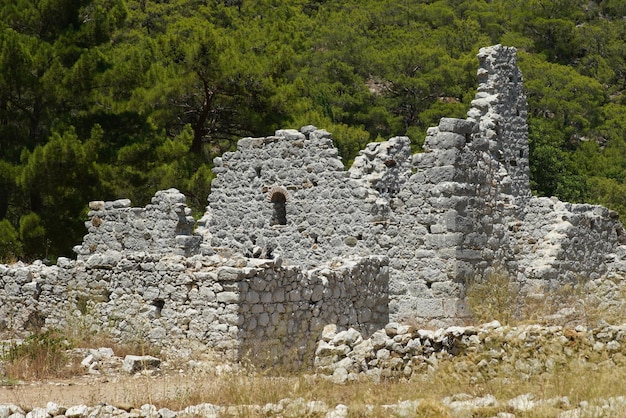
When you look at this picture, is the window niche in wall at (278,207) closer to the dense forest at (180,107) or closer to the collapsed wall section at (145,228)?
the collapsed wall section at (145,228)

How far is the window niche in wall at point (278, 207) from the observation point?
18.0 meters

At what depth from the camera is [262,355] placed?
12.2 metres

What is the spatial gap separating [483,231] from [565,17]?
183 feet

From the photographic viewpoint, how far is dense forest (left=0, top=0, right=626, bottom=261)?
2380 centimetres

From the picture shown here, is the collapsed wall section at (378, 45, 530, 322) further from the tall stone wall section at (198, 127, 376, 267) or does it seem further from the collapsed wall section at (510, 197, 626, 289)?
the collapsed wall section at (510, 197, 626, 289)

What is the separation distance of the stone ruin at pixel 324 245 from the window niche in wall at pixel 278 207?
0.02 m

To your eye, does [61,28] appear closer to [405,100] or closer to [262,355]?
[262,355]

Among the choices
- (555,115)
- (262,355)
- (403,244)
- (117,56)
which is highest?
(555,115)

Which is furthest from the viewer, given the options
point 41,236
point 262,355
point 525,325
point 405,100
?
point 405,100

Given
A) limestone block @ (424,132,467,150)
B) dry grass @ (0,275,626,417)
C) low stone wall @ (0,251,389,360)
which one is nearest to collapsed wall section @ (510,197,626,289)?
limestone block @ (424,132,467,150)

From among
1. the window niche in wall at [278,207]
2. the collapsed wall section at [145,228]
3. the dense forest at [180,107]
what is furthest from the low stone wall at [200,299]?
the dense forest at [180,107]

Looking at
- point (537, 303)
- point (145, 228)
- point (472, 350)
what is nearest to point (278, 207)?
point (145, 228)

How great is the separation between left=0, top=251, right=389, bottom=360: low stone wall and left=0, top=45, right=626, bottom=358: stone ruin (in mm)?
24

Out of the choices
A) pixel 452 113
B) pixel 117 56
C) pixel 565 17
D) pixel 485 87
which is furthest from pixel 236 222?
pixel 565 17
